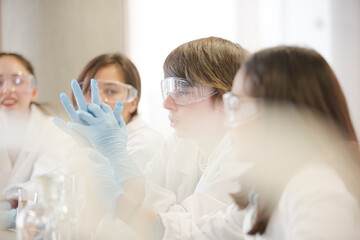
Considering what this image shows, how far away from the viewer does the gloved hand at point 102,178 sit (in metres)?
1.28

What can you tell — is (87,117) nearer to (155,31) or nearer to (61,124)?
(61,124)

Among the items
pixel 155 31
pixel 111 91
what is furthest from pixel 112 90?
pixel 155 31

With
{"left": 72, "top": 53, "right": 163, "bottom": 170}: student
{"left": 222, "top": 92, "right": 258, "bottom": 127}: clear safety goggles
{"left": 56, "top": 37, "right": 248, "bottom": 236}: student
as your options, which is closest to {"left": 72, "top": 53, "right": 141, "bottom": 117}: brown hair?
{"left": 72, "top": 53, "right": 163, "bottom": 170}: student

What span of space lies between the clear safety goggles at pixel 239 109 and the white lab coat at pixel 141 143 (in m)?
1.04

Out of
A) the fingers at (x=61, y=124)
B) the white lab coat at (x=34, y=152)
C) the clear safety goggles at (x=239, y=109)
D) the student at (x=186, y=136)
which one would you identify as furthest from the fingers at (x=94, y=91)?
the white lab coat at (x=34, y=152)

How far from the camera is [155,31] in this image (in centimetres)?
264

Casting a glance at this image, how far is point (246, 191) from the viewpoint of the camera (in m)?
1.02

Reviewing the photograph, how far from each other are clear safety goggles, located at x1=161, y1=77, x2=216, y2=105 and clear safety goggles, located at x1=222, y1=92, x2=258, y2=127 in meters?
0.47

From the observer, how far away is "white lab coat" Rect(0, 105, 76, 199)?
6.92 feet

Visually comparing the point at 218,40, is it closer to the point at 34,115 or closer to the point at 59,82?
the point at 34,115

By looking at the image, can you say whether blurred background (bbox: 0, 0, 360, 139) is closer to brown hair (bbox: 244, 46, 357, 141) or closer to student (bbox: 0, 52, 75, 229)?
student (bbox: 0, 52, 75, 229)

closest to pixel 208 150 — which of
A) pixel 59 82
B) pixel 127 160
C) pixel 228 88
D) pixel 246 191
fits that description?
pixel 228 88

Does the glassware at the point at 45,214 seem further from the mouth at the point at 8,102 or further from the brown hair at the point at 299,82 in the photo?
the mouth at the point at 8,102

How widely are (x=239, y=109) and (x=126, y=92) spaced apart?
3.84 ft
